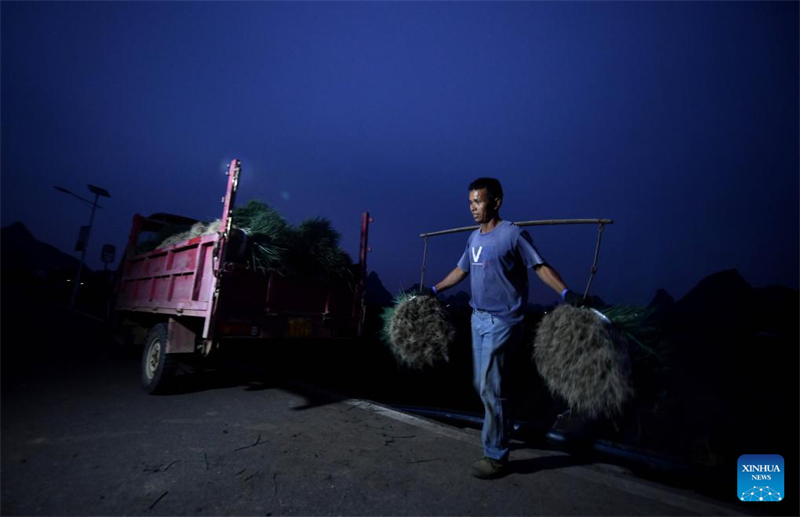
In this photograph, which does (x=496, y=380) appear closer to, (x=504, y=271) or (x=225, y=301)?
(x=504, y=271)

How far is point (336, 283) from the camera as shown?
502 centimetres

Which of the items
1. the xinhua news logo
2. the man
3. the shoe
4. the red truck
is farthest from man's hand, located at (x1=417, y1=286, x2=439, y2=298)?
the xinhua news logo

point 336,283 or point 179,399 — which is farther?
point 336,283

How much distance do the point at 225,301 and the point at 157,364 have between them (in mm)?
1382

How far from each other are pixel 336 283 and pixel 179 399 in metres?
2.36

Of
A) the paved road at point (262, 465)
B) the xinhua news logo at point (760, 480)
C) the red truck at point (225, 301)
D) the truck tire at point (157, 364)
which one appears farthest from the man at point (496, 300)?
the truck tire at point (157, 364)

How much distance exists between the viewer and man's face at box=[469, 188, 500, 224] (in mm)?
2805

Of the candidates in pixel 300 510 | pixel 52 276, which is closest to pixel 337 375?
pixel 300 510

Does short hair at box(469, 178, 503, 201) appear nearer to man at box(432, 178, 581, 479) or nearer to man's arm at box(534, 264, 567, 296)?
man at box(432, 178, 581, 479)

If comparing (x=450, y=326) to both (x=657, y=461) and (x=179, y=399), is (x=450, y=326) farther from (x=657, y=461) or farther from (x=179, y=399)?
(x=179, y=399)

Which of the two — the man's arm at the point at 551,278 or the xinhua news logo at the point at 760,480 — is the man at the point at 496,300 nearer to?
the man's arm at the point at 551,278

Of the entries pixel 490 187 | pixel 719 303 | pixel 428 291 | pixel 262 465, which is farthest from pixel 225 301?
pixel 719 303

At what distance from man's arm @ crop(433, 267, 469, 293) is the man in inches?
13.8

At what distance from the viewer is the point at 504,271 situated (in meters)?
2.59
